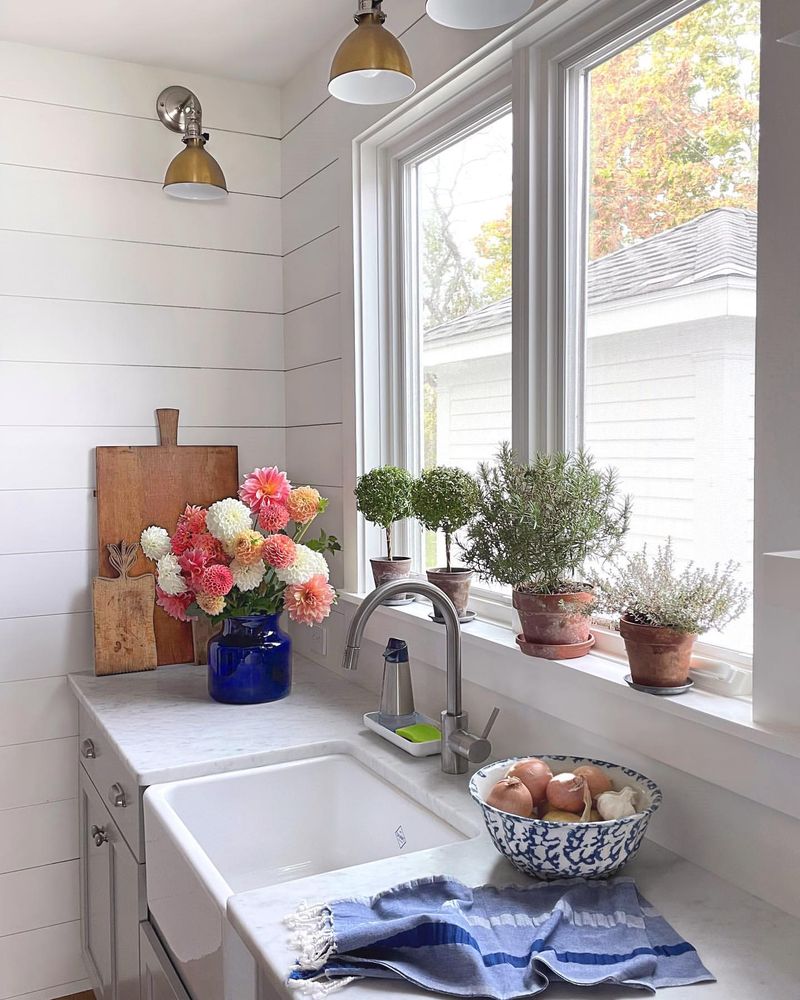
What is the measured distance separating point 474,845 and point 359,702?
0.81 meters

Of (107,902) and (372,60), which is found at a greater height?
(372,60)

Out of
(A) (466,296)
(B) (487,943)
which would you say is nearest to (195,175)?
(A) (466,296)

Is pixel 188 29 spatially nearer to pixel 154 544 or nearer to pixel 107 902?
pixel 154 544

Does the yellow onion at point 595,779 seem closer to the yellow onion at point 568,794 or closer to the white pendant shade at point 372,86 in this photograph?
the yellow onion at point 568,794

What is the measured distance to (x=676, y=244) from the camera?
1.39 metres

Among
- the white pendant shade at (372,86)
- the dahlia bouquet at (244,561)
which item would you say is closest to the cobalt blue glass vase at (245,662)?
the dahlia bouquet at (244,561)

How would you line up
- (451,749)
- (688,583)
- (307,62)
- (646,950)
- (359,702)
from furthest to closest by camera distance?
(307,62) → (359,702) → (451,749) → (688,583) → (646,950)

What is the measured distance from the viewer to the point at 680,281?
1.39 m

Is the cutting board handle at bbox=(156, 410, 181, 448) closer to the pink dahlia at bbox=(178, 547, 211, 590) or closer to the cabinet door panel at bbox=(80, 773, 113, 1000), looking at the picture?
the pink dahlia at bbox=(178, 547, 211, 590)

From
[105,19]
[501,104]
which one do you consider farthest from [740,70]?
[105,19]

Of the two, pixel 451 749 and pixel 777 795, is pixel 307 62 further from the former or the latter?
pixel 777 795

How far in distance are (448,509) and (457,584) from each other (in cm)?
16

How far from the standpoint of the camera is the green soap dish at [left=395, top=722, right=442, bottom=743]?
166 cm

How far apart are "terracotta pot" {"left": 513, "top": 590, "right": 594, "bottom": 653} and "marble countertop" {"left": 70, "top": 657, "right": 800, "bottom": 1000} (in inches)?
11.4
